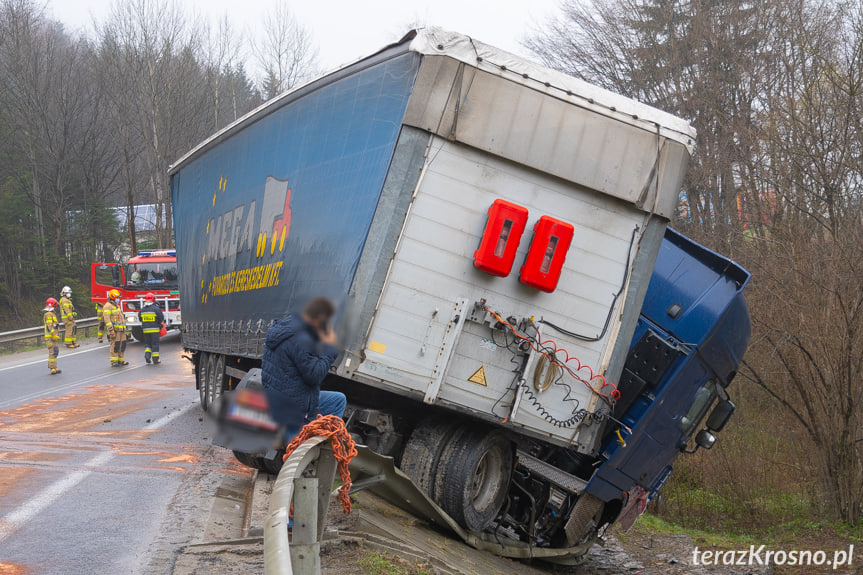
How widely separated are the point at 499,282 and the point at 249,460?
11.2 feet

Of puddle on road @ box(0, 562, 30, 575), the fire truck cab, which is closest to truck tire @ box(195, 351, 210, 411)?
puddle on road @ box(0, 562, 30, 575)

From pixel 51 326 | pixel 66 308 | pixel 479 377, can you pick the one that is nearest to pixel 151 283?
pixel 66 308

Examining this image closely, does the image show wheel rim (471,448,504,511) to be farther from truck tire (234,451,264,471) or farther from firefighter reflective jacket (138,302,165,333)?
firefighter reflective jacket (138,302,165,333)

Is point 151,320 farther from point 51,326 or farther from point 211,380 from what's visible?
point 211,380

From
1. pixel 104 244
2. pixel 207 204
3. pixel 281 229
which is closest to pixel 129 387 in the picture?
pixel 207 204

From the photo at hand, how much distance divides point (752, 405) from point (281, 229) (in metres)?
8.97

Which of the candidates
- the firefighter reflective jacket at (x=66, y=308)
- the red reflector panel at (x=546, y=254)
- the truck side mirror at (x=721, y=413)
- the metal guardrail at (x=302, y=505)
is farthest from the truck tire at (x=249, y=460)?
the firefighter reflective jacket at (x=66, y=308)

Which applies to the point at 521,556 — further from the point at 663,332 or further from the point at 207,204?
the point at 207,204

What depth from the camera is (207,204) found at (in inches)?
510

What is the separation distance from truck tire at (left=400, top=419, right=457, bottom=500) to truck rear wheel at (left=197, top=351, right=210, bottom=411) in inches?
259

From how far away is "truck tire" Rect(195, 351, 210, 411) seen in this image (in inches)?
530

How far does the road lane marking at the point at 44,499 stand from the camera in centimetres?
620

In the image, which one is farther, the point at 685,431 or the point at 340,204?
the point at 685,431

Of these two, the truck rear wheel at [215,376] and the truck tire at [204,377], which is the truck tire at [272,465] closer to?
the truck rear wheel at [215,376]
